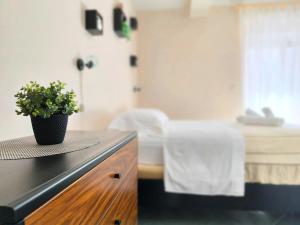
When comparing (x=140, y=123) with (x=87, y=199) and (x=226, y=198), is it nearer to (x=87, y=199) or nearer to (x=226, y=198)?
(x=226, y=198)

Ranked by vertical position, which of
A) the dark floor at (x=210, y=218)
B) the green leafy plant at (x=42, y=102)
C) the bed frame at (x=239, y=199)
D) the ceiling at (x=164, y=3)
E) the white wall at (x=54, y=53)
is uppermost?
the ceiling at (x=164, y=3)

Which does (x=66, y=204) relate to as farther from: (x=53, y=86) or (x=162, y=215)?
(x=162, y=215)

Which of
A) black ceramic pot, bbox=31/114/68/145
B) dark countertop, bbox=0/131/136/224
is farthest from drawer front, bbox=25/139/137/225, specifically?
black ceramic pot, bbox=31/114/68/145

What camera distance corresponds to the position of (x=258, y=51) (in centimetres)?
380

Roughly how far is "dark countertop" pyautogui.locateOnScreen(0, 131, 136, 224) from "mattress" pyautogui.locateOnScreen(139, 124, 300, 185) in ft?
3.85

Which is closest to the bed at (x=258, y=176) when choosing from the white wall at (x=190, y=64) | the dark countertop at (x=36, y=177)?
the dark countertop at (x=36, y=177)

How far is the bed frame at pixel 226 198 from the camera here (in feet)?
6.34

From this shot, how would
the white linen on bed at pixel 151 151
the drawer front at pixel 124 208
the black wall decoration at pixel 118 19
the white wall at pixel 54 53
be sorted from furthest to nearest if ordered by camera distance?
the black wall decoration at pixel 118 19 → the white linen on bed at pixel 151 151 → the white wall at pixel 54 53 → the drawer front at pixel 124 208

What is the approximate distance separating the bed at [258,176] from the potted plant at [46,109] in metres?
1.12

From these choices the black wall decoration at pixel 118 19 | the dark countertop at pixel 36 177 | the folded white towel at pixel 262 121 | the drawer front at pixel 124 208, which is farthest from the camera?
the black wall decoration at pixel 118 19

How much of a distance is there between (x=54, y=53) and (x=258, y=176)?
66.1 inches

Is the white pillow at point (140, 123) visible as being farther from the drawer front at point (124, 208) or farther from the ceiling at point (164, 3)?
the ceiling at point (164, 3)

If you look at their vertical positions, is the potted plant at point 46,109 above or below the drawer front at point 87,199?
above

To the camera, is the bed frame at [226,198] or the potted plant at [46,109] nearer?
the potted plant at [46,109]
